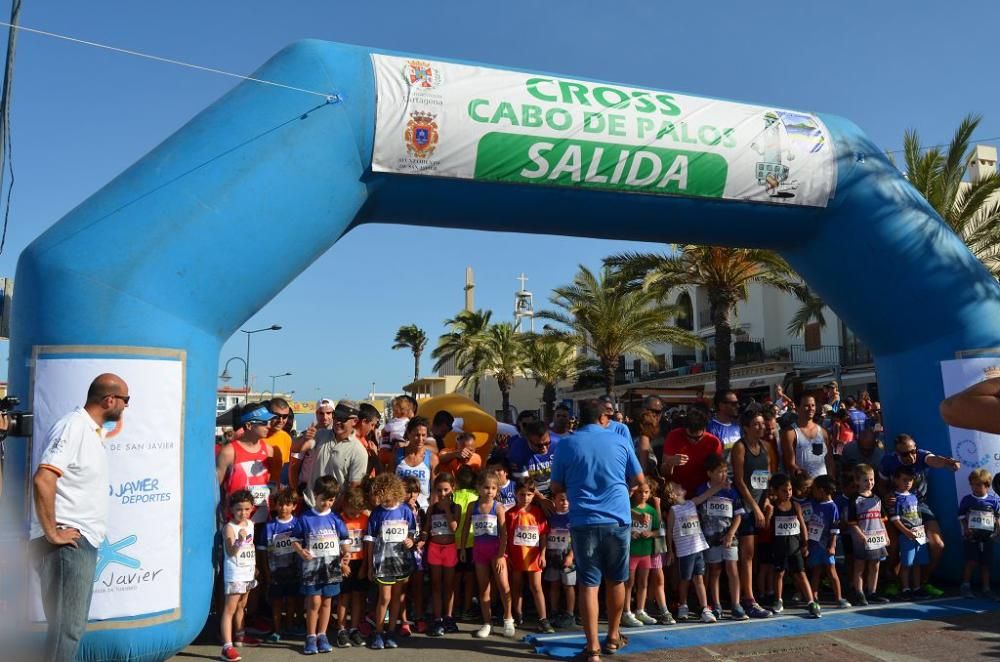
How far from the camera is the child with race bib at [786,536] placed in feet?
22.7

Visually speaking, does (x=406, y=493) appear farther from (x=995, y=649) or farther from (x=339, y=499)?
(x=995, y=649)

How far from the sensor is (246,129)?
588cm

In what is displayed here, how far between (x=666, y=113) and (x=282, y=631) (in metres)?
5.84

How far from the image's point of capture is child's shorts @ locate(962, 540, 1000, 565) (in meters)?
7.43

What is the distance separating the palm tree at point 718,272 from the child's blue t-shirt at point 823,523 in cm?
991

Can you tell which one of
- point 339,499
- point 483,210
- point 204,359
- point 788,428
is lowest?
point 339,499

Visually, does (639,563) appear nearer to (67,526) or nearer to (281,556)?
(281,556)

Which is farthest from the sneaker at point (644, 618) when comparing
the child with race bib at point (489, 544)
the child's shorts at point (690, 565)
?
the child with race bib at point (489, 544)

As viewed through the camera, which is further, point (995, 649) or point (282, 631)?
point (282, 631)

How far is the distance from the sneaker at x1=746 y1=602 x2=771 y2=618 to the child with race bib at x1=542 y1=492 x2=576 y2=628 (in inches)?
62.8

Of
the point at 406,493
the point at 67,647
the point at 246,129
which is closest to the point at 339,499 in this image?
the point at 406,493

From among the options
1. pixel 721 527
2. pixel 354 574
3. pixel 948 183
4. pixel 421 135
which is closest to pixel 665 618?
pixel 721 527

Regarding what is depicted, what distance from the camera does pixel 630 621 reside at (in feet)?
21.2

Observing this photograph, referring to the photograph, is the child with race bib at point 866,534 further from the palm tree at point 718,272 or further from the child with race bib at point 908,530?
the palm tree at point 718,272
